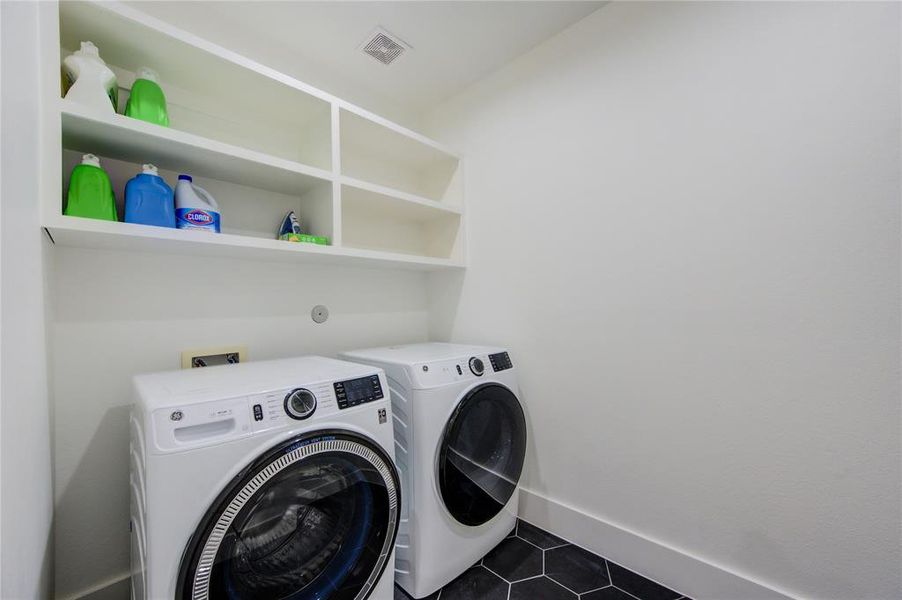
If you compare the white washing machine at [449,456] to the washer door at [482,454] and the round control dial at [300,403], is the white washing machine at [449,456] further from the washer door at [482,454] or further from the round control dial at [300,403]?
the round control dial at [300,403]

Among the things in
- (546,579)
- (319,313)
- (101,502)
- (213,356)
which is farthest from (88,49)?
(546,579)

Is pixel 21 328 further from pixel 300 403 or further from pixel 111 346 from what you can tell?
pixel 111 346

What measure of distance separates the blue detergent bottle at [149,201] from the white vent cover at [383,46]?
110 cm

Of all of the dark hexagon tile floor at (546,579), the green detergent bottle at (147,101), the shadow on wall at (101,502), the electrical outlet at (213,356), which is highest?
the green detergent bottle at (147,101)

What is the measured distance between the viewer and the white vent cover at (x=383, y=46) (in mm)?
1622

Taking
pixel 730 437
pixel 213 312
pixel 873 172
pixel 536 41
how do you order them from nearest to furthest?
pixel 873 172, pixel 730 437, pixel 213 312, pixel 536 41

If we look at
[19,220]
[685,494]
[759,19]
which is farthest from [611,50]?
[19,220]

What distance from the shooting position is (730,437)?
4.02 feet

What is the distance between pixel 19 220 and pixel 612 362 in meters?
1.78

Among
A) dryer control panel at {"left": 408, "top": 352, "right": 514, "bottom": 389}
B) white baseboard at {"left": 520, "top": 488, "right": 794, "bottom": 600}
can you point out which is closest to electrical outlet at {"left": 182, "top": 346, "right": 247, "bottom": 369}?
dryer control panel at {"left": 408, "top": 352, "right": 514, "bottom": 389}

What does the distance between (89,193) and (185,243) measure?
263mm

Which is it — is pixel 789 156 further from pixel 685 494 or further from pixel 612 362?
pixel 685 494

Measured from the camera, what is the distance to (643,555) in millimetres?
1391

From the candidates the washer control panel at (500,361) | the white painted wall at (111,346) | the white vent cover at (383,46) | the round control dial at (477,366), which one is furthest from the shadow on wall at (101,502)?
the white vent cover at (383,46)
